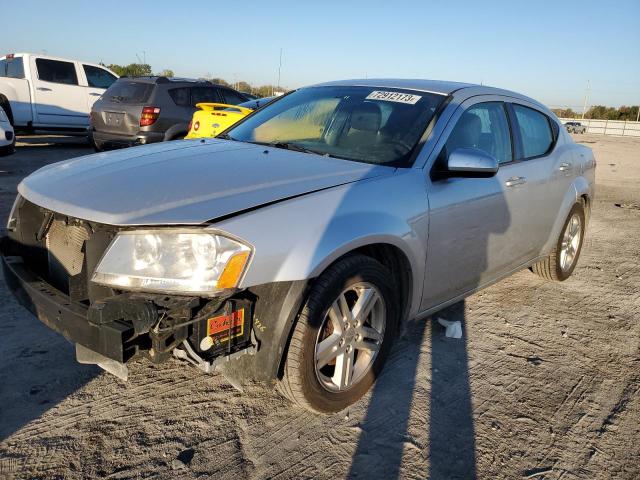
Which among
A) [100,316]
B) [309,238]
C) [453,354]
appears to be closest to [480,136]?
[453,354]

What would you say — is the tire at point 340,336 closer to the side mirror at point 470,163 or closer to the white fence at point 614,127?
the side mirror at point 470,163

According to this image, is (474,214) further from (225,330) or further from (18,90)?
(18,90)

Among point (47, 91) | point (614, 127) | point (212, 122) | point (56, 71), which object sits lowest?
point (614, 127)

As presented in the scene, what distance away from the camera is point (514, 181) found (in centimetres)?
385

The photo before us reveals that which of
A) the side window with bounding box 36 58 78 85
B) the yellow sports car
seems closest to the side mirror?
the yellow sports car

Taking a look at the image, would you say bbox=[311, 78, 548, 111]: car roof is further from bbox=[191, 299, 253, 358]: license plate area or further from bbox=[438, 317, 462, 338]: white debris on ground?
bbox=[191, 299, 253, 358]: license plate area

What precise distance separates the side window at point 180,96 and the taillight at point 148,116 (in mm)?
585

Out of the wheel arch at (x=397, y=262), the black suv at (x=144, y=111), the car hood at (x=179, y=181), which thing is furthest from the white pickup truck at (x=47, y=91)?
the wheel arch at (x=397, y=262)

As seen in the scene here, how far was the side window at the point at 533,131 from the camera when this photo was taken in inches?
167

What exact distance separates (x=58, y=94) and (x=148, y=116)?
458 cm

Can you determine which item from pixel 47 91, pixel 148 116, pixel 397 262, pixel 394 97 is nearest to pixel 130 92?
pixel 148 116

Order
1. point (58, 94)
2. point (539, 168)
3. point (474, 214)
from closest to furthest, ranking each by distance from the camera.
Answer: point (474, 214)
point (539, 168)
point (58, 94)

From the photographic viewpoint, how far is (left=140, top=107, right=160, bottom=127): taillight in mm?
9719

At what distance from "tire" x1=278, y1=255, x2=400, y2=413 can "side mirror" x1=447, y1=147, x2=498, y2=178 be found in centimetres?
74
